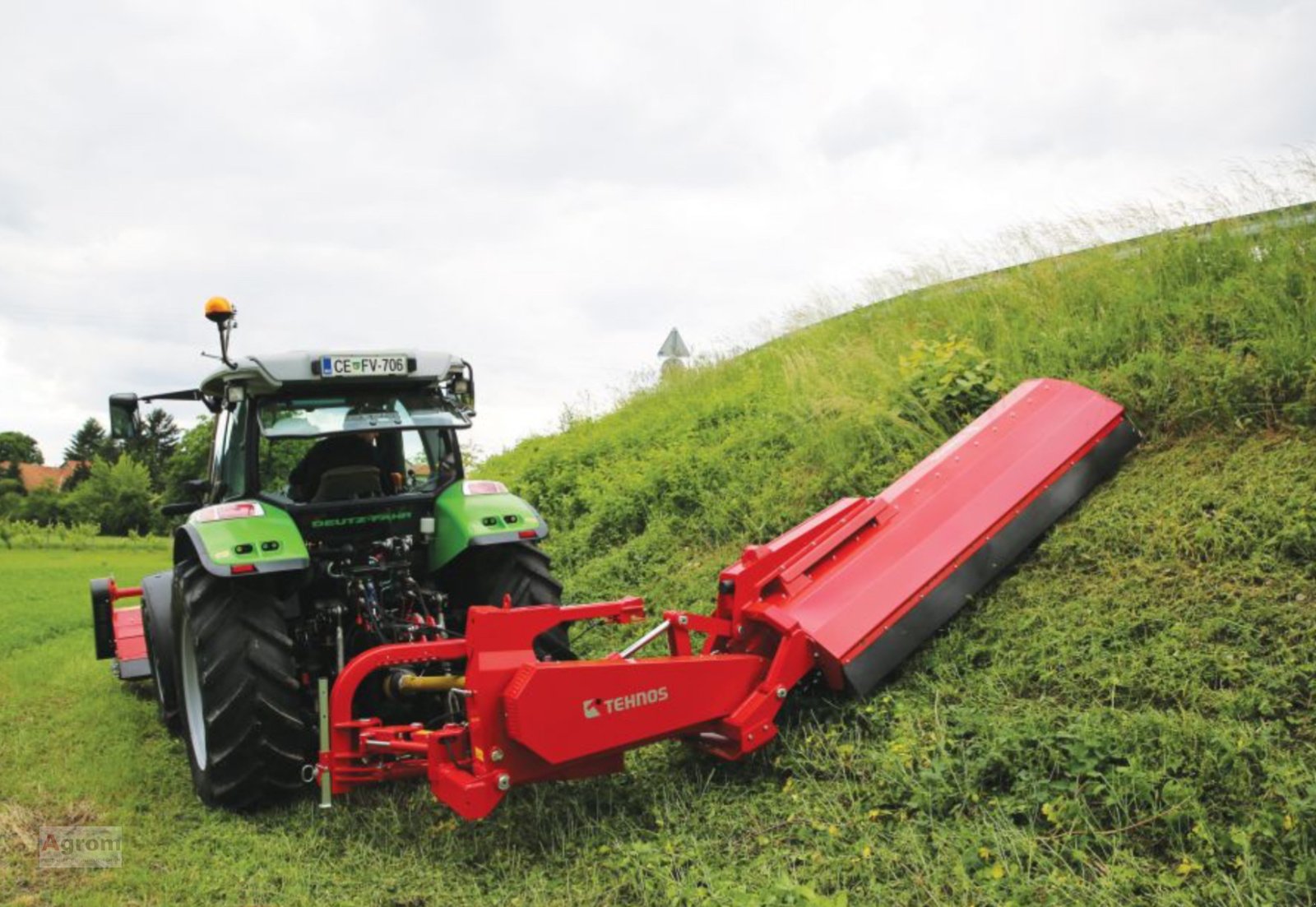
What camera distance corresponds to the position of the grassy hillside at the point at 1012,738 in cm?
302

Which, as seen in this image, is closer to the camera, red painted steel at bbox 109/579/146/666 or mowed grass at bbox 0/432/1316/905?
mowed grass at bbox 0/432/1316/905

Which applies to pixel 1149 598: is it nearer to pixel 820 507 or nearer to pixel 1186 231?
pixel 820 507

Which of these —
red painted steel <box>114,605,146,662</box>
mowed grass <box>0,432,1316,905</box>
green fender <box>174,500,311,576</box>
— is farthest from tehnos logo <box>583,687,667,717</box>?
red painted steel <box>114,605,146,662</box>

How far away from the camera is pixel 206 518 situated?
4.57m

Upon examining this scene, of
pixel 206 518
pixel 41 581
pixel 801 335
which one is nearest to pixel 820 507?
pixel 206 518

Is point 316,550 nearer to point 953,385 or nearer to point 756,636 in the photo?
point 756,636

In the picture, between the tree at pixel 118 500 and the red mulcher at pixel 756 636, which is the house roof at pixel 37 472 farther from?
the red mulcher at pixel 756 636

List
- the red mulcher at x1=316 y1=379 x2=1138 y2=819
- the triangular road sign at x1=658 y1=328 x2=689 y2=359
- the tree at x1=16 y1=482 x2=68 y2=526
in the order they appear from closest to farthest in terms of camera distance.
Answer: the red mulcher at x1=316 y1=379 x2=1138 y2=819
the triangular road sign at x1=658 y1=328 x2=689 y2=359
the tree at x1=16 y1=482 x2=68 y2=526

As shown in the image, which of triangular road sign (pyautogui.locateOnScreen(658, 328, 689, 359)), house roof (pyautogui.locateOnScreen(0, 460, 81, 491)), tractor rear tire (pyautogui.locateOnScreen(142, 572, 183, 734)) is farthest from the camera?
house roof (pyautogui.locateOnScreen(0, 460, 81, 491))

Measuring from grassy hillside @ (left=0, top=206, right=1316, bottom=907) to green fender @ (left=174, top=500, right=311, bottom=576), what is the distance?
3.40ft

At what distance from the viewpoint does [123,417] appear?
17.6 ft

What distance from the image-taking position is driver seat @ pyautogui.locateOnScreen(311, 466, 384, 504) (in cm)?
498

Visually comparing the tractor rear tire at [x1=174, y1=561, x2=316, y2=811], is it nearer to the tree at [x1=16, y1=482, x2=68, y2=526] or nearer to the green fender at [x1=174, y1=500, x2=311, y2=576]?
the green fender at [x1=174, y1=500, x2=311, y2=576]

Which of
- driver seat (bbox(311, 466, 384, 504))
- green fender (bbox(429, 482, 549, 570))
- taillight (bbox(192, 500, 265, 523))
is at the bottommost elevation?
green fender (bbox(429, 482, 549, 570))
